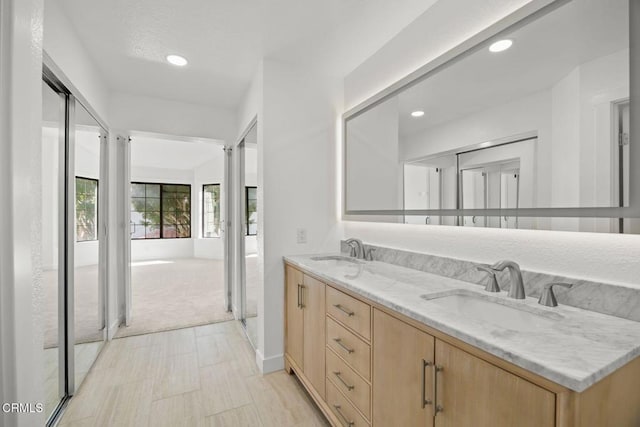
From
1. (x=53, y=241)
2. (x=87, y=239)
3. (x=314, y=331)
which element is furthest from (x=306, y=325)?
(x=87, y=239)

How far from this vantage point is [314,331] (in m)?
1.91

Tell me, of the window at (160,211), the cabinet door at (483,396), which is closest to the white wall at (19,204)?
the cabinet door at (483,396)

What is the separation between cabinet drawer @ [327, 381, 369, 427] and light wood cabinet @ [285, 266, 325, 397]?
0.10 m

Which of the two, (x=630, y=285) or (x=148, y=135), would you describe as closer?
(x=630, y=285)

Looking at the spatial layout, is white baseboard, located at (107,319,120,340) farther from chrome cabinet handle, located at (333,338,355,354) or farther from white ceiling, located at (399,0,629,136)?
white ceiling, located at (399,0,629,136)

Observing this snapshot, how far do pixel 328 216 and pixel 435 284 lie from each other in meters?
1.25

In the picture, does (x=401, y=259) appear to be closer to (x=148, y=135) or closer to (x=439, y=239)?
(x=439, y=239)

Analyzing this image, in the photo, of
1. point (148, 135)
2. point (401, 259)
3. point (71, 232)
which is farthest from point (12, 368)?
point (148, 135)

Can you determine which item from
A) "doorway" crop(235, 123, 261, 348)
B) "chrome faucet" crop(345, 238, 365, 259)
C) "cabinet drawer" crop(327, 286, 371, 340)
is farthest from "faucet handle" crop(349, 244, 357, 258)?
"doorway" crop(235, 123, 261, 348)

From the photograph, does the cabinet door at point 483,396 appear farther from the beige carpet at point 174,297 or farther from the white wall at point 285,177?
the beige carpet at point 174,297

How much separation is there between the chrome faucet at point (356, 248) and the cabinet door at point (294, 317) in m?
0.53

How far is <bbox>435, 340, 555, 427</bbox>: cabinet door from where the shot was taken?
732 mm

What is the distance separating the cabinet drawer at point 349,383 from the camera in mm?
1388

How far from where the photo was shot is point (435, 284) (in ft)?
5.02
